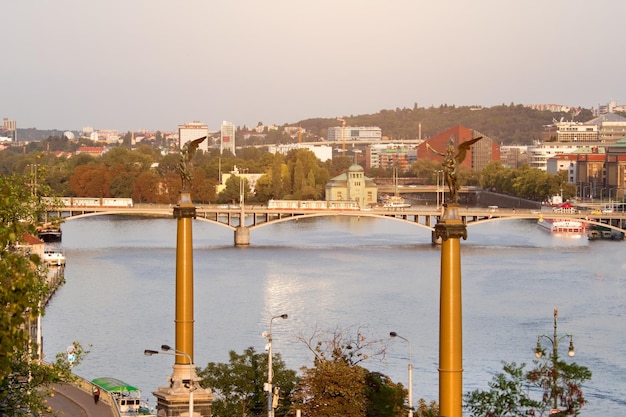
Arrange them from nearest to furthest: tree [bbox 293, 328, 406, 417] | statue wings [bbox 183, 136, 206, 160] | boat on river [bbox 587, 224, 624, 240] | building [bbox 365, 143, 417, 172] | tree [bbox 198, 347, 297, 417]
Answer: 1. statue wings [bbox 183, 136, 206, 160]
2. tree [bbox 293, 328, 406, 417]
3. tree [bbox 198, 347, 297, 417]
4. boat on river [bbox 587, 224, 624, 240]
5. building [bbox 365, 143, 417, 172]

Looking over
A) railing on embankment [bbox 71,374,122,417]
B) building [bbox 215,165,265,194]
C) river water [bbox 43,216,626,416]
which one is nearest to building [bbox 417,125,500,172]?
building [bbox 215,165,265,194]

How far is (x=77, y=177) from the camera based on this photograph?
274 feet

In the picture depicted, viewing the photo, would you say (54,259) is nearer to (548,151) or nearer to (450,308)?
(450,308)

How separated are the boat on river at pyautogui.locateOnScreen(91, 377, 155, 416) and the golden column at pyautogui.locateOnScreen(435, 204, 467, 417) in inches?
397

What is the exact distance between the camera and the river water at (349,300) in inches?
1004

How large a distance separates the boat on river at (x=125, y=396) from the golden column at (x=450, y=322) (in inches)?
397

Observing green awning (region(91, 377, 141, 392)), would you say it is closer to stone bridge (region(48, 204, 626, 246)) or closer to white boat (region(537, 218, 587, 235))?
stone bridge (region(48, 204, 626, 246))

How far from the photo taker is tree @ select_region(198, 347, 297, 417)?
17375mm

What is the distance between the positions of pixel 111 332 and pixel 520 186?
2291 inches

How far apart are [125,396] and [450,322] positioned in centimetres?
1120

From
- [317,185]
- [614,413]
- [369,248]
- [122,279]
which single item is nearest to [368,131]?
[317,185]

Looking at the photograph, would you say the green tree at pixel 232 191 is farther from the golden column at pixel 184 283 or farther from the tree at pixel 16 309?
the tree at pixel 16 309

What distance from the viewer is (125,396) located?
2097 centimetres

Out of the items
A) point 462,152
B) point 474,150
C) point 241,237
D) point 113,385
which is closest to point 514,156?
point 474,150
